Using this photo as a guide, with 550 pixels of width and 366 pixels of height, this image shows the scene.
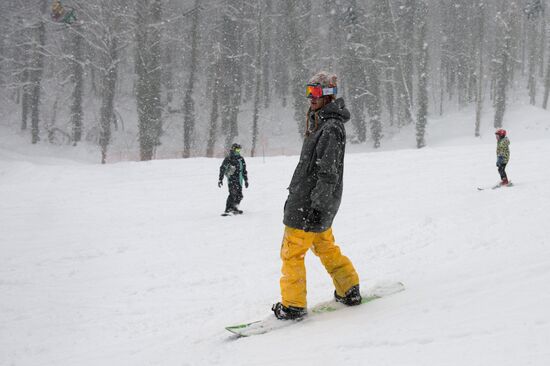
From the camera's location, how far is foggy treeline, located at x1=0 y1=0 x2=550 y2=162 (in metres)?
25.8

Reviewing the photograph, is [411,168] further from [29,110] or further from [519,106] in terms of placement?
[29,110]

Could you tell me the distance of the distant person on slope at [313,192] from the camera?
4.00 m

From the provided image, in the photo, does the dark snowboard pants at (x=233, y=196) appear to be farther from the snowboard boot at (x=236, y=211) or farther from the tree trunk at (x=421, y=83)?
the tree trunk at (x=421, y=83)

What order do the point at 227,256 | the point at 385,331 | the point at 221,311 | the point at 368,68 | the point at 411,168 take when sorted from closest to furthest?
the point at 385,331 < the point at 221,311 < the point at 227,256 < the point at 411,168 < the point at 368,68

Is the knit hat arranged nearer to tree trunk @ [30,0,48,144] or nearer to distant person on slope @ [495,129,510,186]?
distant person on slope @ [495,129,510,186]

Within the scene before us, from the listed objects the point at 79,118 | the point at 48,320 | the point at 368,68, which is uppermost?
the point at 368,68

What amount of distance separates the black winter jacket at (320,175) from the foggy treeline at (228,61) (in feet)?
65.0

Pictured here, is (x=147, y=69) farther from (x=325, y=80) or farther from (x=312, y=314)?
(x=312, y=314)

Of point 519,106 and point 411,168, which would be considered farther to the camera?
point 519,106

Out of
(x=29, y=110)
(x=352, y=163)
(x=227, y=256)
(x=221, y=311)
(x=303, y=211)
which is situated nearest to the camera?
(x=303, y=211)

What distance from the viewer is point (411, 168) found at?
16.9 meters

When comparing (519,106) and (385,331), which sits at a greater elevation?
(519,106)

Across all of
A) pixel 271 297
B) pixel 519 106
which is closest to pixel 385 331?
pixel 271 297

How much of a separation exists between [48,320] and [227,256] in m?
3.40
